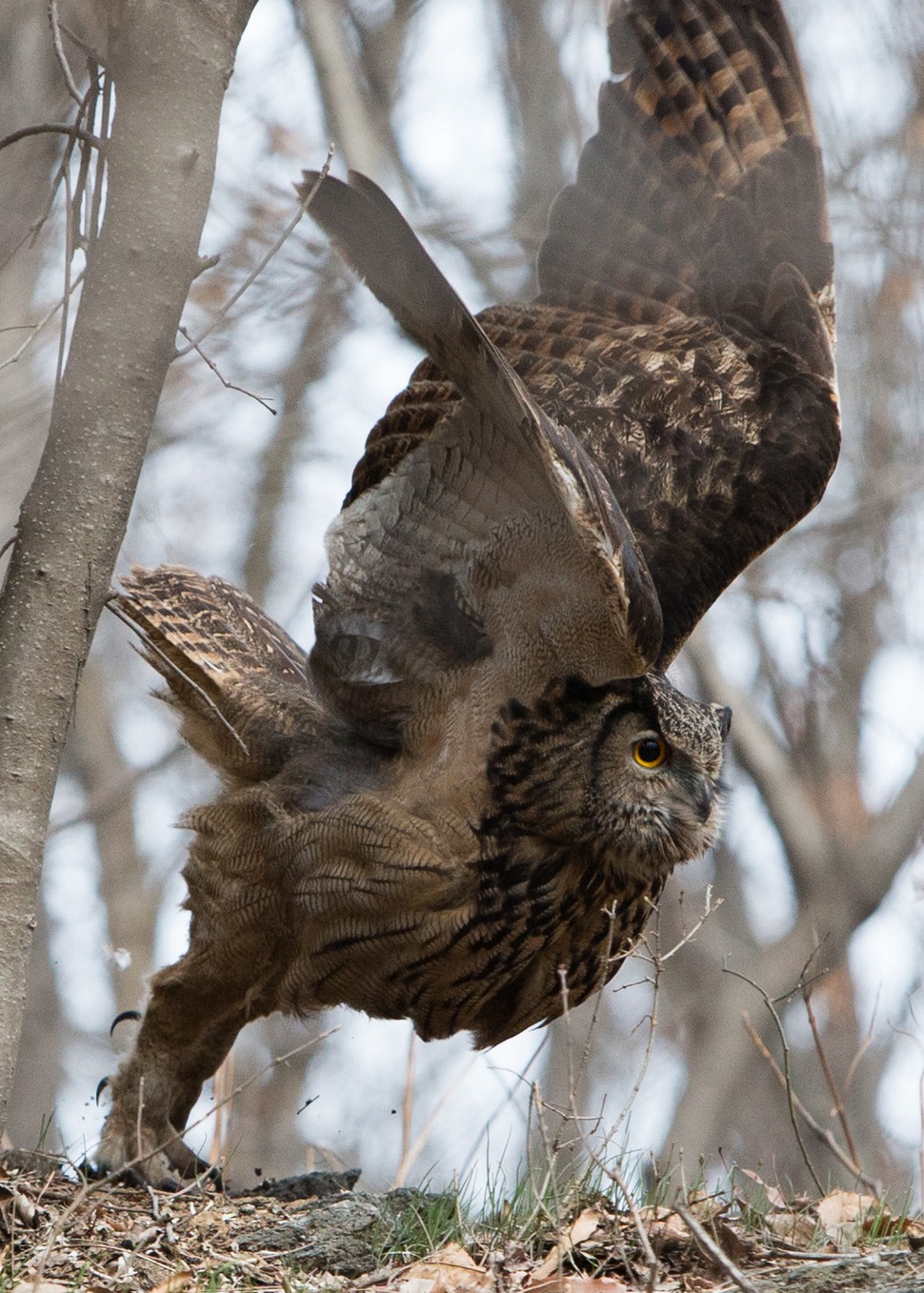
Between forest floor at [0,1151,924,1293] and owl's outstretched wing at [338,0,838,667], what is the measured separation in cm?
161

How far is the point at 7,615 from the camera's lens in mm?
2865

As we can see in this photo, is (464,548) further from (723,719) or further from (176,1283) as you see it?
(176,1283)

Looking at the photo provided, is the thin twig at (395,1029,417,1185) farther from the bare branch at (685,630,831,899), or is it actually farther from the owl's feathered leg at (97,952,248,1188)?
the bare branch at (685,630,831,899)

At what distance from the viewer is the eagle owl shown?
374 centimetres

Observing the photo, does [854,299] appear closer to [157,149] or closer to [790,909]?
[790,909]

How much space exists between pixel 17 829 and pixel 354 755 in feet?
5.07

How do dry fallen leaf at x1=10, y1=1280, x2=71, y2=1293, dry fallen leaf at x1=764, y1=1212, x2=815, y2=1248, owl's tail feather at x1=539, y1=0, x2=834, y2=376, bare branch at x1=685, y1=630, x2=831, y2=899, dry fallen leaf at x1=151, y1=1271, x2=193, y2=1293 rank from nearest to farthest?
dry fallen leaf at x1=10, y1=1280, x2=71, y2=1293
dry fallen leaf at x1=151, y1=1271, x2=193, y2=1293
dry fallen leaf at x1=764, y1=1212, x2=815, y2=1248
owl's tail feather at x1=539, y1=0, x2=834, y2=376
bare branch at x1=685, y1=630, x2=831, y2=899

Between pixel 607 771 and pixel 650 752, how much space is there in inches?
5.0

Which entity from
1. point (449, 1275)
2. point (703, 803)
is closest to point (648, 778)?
point (703, 803)

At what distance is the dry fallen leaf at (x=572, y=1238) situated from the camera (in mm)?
2896

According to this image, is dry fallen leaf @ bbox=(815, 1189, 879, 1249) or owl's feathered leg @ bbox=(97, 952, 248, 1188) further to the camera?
owl's feathered leg @ bbox=(97, 952, 248, 1188)

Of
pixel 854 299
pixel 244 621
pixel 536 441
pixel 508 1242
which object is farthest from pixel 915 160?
pixel 508 1242

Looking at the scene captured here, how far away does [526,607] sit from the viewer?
12.7 feet

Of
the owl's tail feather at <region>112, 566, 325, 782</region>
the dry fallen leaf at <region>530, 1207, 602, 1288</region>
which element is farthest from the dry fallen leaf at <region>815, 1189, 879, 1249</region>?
the owl's tail feather at <region>112, 566, 325, 782</region>
